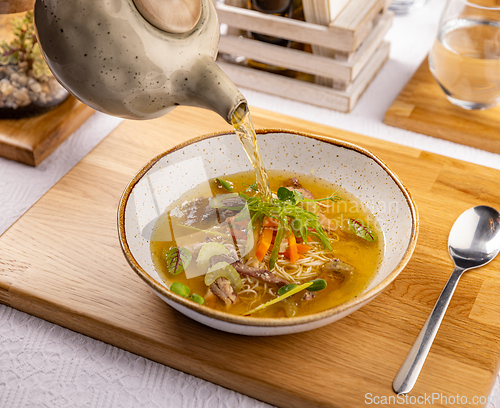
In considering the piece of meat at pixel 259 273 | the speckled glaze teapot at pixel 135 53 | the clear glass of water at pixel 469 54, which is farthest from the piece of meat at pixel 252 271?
the clear glass of water at pixel 469 54

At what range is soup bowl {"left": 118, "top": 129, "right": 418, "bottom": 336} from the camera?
4.87 feet

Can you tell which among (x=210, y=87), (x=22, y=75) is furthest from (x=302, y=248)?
(x=22, y=75)

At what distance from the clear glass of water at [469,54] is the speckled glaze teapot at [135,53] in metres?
1.50

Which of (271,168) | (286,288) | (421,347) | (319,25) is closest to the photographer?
(421,347)

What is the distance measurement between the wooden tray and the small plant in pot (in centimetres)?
174

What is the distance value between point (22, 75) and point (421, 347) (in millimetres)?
2133

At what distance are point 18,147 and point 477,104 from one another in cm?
226

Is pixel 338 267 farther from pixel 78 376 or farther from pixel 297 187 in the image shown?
pixel 78 376

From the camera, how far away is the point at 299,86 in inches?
111

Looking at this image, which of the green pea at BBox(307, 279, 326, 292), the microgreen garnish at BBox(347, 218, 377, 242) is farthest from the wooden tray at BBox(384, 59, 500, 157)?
the green pea at BBox(307, 279, 326, 292)

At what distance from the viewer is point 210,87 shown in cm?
135

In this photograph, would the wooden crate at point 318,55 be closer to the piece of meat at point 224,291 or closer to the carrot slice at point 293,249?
the carrot slice at point 293,249

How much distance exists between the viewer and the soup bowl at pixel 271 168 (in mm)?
1485

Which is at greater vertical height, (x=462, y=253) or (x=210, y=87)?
(x=210, y=87)
